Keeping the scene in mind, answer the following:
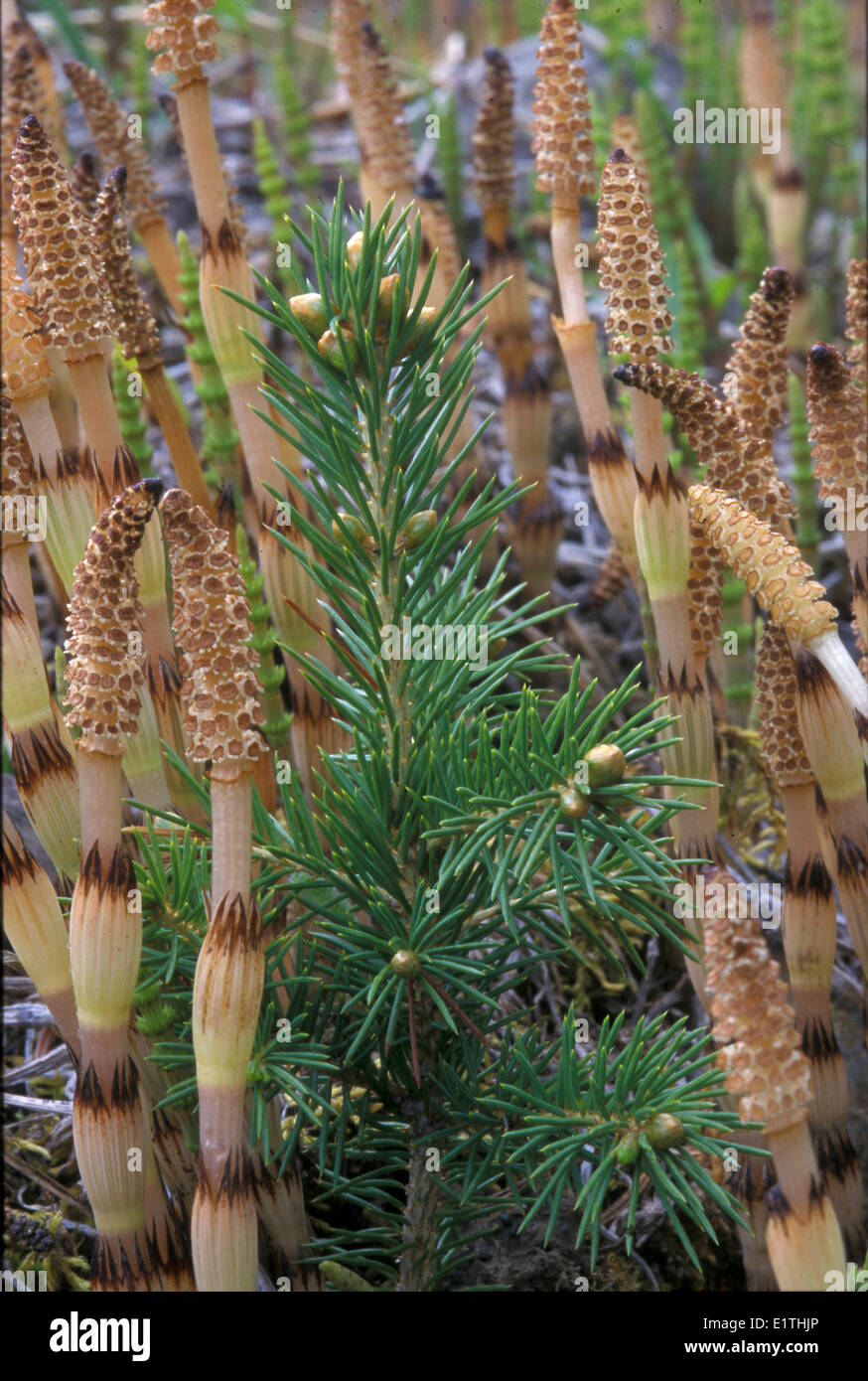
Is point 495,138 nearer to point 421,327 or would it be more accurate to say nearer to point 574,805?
point 421,327

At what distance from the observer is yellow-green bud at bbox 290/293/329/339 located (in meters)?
0.75

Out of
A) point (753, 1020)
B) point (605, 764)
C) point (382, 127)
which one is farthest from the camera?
point (382, 127)

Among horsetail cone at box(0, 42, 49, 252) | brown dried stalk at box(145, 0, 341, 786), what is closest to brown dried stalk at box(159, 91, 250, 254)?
brown dried stalk at box(145, 0, 341, 786)

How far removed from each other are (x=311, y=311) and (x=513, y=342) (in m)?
0.95

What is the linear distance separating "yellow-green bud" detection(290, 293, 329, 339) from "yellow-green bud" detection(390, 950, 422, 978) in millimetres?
379

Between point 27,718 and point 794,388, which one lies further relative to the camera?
point 794,388

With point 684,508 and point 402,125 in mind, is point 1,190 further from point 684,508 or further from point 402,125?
point 684,508

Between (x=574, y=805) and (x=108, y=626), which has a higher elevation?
(x=108, y=626)

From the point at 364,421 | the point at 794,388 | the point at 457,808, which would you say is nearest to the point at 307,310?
the point at 364,421

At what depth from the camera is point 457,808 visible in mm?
769

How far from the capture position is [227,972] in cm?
73

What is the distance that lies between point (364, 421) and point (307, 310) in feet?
0.25

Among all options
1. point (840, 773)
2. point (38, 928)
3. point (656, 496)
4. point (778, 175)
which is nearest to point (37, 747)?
point (38, 928)
